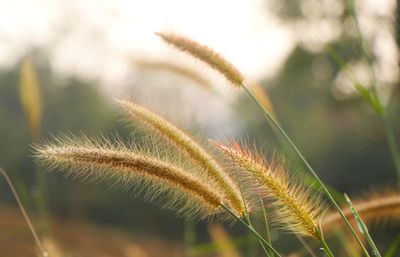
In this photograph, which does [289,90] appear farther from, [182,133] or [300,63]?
[182,133]

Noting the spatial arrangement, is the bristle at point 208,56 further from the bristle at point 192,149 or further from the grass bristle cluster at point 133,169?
the grass bristle cluster at point 133,169

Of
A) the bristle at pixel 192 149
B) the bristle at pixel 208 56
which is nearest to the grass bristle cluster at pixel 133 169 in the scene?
the bristle at pixel 192 149

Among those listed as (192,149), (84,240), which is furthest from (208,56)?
(84,240)

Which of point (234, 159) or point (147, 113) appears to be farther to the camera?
point (147, 113)

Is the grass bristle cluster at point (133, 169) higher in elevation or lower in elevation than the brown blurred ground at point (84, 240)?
higher

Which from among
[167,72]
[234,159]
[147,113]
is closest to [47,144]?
[147,113]

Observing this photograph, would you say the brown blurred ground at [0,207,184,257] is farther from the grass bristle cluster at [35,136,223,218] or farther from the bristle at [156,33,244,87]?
the grass bristle cluster at [35,136,223,218]
